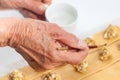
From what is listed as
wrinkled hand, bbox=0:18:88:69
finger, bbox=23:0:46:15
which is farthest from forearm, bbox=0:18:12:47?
finger, bbox=23:0:46:15

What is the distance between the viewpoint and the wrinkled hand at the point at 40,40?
57cm

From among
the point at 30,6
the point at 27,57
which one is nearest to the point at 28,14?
the point at 30,6

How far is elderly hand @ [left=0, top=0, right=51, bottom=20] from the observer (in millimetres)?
747

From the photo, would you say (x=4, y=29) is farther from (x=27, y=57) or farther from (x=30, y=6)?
(x=30, y=6)

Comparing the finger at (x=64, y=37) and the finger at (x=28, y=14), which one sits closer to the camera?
the finger at (x=64, y=37)

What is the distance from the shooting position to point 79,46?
0.59m

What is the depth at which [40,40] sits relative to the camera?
57 centimetres

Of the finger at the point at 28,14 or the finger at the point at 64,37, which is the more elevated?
the finger at the point at 64,37

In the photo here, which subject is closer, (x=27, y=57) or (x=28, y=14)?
(x=27, y=57)

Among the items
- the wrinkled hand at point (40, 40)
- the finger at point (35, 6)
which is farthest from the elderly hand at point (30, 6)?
the wrinkled hand at point (40, 40)

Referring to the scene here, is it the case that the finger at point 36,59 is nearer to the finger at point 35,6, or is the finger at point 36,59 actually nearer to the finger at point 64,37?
the finger at point 64,37

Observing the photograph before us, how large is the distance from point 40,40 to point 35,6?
0.20 meters

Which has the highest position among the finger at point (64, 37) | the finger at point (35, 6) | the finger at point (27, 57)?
the finger at point (64, 37)

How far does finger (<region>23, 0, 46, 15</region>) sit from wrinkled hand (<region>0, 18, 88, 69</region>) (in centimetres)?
17
